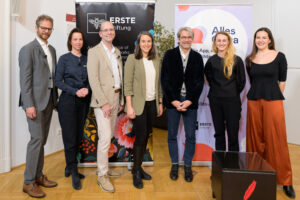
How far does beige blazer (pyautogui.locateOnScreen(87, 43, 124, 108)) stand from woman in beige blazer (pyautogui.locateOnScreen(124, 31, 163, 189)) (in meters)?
0.17

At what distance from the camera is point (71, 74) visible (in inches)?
108

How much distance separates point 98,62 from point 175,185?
160cm

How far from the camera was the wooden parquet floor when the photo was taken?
105 inches

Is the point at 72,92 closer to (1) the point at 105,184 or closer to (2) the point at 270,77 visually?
(1) the point at 105,184

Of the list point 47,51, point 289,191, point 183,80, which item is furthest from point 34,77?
point 289,191

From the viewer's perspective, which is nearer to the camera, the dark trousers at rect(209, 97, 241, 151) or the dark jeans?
the dark trousers at rect(209, 97, 241, 151)

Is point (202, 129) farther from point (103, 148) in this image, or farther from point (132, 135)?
point (103, 148)

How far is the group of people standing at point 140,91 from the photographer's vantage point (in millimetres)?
2645

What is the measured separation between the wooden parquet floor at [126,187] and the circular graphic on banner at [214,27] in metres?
1.61

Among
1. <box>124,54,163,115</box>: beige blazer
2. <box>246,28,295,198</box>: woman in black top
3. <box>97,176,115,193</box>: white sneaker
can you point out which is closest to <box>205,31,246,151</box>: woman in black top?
<box>246,28,295,198</box>: woman in black top

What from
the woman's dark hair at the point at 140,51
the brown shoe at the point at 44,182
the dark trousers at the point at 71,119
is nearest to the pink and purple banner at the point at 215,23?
the woman's dark hair at the point at 140,51

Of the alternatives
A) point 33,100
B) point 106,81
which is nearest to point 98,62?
point 106,81

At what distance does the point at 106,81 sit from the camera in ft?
8.92

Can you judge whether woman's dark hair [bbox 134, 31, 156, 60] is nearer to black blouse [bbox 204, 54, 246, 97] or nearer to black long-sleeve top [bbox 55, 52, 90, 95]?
black long-sleeve top [bbox 55, 52, 90, 95]
